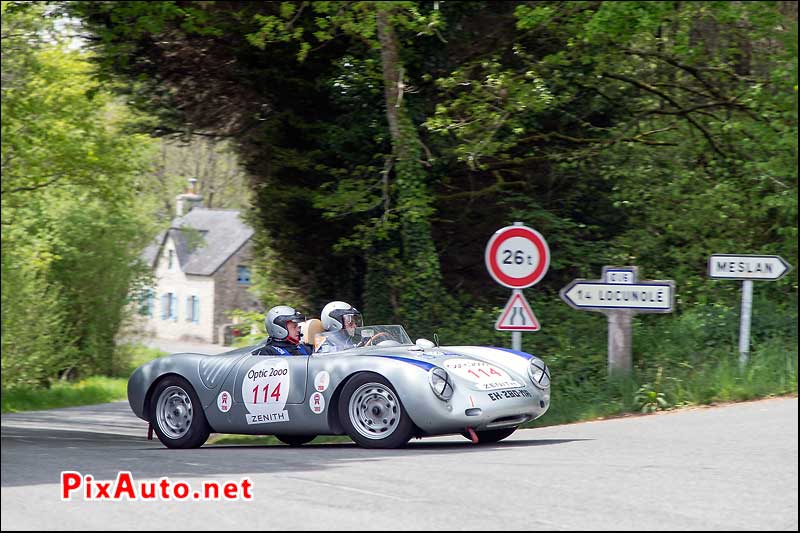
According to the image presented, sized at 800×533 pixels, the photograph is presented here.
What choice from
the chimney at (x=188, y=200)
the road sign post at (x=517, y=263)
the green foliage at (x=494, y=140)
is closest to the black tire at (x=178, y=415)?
the road sign post at (x=517, y=263)

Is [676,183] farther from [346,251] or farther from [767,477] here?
[767,477]

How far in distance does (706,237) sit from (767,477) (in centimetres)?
1139

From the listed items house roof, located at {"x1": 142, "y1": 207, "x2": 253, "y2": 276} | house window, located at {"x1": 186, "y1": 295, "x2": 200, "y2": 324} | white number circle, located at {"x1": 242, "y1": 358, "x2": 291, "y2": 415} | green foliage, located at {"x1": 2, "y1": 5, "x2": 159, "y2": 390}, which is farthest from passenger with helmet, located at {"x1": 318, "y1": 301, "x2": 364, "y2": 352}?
house window, located at {"x1": 186, "y1": 295, "x2": 200, "y2": 324}

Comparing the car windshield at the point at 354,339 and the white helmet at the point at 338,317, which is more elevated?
the white helmet at the point at 338,317

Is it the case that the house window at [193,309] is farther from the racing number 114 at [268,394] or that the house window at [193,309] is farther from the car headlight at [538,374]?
the car headlight at [538,374]

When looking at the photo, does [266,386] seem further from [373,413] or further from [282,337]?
[373,413]

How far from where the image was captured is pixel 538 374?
11.3 m

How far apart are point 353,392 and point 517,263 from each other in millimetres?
3506

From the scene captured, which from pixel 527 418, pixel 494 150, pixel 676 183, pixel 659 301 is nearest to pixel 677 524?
pixel 527 418

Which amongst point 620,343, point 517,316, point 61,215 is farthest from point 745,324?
point 61,215

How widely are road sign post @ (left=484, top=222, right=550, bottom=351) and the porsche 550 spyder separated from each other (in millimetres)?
1876

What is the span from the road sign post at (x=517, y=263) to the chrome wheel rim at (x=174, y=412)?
3582mm

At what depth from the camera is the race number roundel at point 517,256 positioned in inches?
526

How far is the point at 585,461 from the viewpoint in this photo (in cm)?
968
